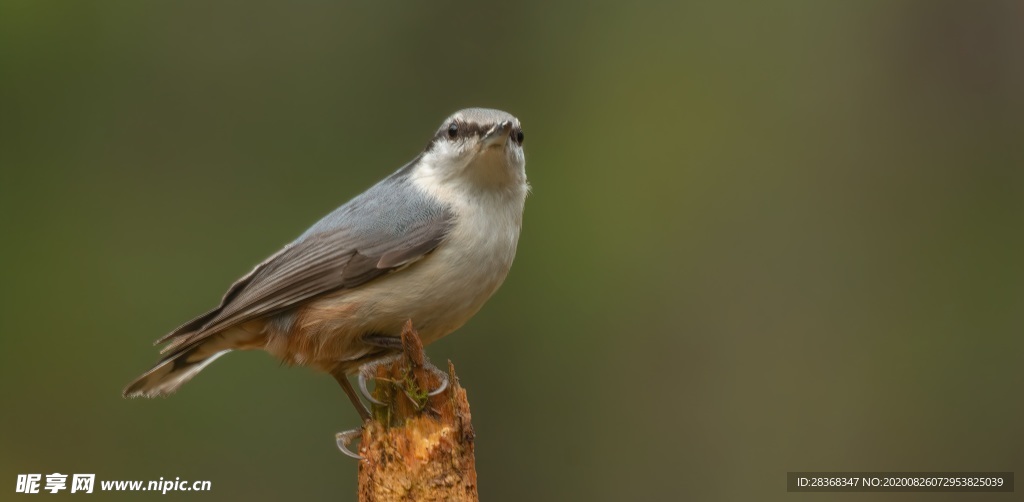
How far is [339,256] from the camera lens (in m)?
3.70

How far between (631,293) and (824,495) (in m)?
1.77

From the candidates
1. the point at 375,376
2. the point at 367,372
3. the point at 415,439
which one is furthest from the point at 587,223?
the point at 415,439

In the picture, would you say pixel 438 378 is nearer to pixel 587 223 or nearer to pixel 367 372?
pixel 367 372

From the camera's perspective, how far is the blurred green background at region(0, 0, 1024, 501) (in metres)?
6.17

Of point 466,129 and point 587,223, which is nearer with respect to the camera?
point 466,129

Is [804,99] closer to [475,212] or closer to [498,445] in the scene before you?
[498,445]

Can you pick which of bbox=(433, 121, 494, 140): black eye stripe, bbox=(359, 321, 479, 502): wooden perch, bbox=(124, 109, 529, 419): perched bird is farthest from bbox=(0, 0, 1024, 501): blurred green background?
bbox=(359, 321, 479, 502): wooden perch

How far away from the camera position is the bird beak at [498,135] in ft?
12.0

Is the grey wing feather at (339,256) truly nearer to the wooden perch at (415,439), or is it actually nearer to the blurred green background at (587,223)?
the wooden perch at (415,439)

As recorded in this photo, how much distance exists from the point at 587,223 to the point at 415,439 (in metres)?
4.12

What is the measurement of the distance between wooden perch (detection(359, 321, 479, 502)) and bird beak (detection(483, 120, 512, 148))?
73 cm

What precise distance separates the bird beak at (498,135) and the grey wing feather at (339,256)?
0.27 m

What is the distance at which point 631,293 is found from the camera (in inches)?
→ 279

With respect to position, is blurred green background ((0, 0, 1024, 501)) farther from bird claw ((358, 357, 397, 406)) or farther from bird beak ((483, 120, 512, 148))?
bird beak ((483, 120, 512, 148))
